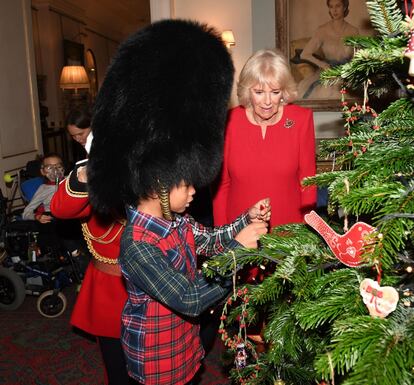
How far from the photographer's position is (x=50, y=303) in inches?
132

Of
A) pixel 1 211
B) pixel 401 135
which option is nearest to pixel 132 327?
pixel 401 135

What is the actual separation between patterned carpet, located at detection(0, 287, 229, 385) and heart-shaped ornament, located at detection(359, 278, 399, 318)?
2.00 m

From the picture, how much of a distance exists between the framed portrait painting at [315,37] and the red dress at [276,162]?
8.02 feet

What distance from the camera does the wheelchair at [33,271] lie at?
132 inches

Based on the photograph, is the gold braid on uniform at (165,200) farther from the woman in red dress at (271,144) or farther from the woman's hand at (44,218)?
the woman's hand at (44,218)

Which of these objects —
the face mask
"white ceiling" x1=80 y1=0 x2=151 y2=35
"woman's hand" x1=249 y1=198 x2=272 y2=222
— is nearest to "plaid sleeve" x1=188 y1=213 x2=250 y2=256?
"woman's hand" x1=249 y1=198 x2=272 y2=222

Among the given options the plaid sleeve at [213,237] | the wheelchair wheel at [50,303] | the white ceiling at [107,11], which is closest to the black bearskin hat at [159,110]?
the plaid sleeve at [213,237]

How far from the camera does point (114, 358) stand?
5.79ft

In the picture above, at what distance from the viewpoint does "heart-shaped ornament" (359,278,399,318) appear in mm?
668

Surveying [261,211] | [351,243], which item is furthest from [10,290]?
[351,243]

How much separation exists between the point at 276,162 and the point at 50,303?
2099 mm

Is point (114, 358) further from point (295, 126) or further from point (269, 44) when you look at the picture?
point (269, 44)

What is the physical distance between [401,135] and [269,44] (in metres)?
3.87

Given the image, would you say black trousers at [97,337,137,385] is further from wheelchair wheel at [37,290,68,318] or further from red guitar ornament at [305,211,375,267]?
wheelchair wheel at [37,290,68,318]
